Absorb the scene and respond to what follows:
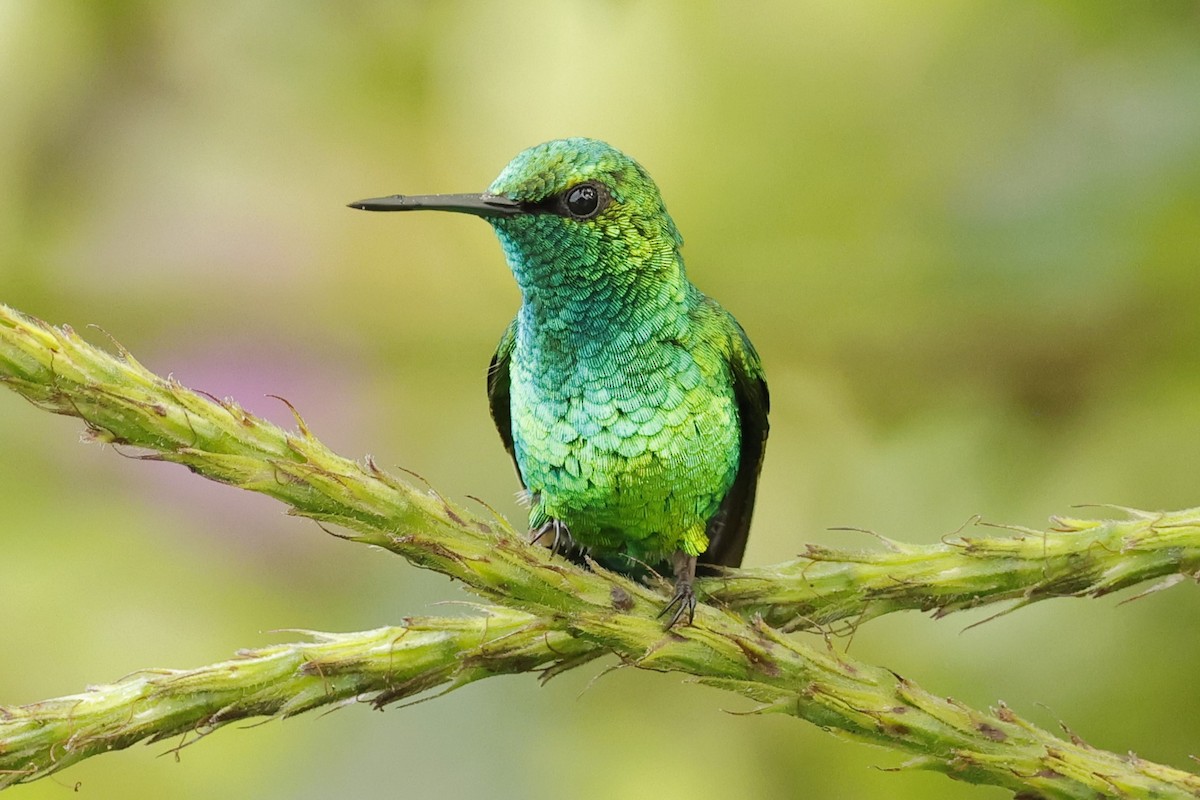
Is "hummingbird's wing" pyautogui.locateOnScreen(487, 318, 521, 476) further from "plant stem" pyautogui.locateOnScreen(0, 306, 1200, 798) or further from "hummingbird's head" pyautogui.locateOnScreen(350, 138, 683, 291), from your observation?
"plant stem" pyautogui.locateOnScreen(0, 306, 1200, 798)

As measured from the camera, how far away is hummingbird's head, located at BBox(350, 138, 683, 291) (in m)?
1.55

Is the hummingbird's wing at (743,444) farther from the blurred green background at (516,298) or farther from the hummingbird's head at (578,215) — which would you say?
the blurred green background at (516,298)

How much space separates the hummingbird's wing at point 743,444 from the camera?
1973 millimetres

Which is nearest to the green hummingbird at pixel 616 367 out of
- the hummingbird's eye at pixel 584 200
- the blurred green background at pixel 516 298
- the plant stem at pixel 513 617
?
the hummingbird's eye at pixel 584 200

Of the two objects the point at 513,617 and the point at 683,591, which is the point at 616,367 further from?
the point at 513,617

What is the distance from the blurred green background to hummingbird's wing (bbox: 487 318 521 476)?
62 cm

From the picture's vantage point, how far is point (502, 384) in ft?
7.17

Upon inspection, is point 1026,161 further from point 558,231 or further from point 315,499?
point 315,499

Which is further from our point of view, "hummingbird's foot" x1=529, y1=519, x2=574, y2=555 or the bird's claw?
"hummingbird's foot" x1=529, y1=519, x2=574, y2=555

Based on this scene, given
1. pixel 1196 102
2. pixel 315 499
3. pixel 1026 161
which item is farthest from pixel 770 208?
pixel 315 499

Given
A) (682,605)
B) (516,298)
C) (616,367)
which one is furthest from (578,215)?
(516,298)

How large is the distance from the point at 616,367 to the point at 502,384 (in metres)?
0.46

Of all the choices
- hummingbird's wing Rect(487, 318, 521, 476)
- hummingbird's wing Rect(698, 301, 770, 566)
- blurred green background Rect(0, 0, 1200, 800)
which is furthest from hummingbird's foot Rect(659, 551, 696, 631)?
blurred green background Rect(0, 0, 1200, 800)

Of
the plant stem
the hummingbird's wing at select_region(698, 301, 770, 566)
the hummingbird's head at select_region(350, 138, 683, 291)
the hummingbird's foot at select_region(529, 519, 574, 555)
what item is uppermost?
the hummingbird's head at select_region(350, 138, 683, 291)
